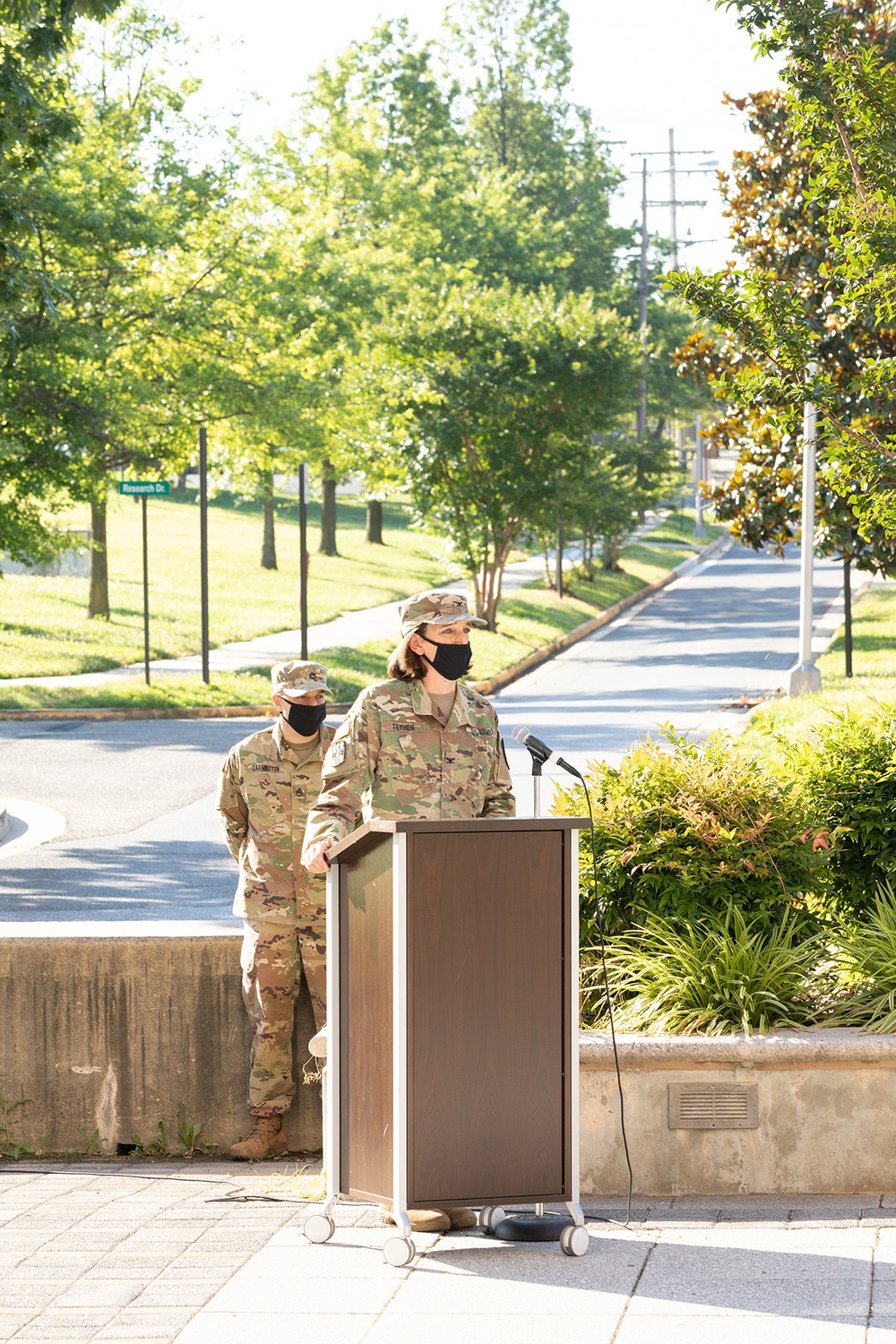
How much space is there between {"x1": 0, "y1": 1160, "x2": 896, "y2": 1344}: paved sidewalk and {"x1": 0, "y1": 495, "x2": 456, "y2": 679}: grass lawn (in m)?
22.5

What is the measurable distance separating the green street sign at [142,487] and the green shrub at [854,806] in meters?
17.5

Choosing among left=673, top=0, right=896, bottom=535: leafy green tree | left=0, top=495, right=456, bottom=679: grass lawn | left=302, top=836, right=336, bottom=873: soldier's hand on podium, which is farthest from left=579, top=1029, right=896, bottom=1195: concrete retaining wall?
left=0, top=495, right=456, bottom=679: grass lawn

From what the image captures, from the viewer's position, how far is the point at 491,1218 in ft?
16.1

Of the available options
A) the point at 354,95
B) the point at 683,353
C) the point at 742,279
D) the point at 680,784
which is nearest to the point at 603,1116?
the point at 680,784

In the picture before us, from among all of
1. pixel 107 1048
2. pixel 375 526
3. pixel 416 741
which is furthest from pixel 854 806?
pixel 375 526

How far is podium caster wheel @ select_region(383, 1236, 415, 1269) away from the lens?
453cm

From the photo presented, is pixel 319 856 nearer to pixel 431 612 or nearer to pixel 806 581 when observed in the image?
pixel 431 612

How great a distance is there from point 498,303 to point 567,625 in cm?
687

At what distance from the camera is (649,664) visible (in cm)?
2938

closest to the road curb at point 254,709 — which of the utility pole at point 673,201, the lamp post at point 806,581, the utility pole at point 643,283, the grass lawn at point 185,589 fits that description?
the grass lawn at point 185,589

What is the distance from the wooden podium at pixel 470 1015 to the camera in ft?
14.8

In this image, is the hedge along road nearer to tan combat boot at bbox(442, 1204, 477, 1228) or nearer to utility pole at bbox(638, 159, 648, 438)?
tan combat boot at bbox(442, 1204, 477, 1228)

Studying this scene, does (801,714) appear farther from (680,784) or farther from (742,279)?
(680,784)

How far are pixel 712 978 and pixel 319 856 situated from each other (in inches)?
66.5
